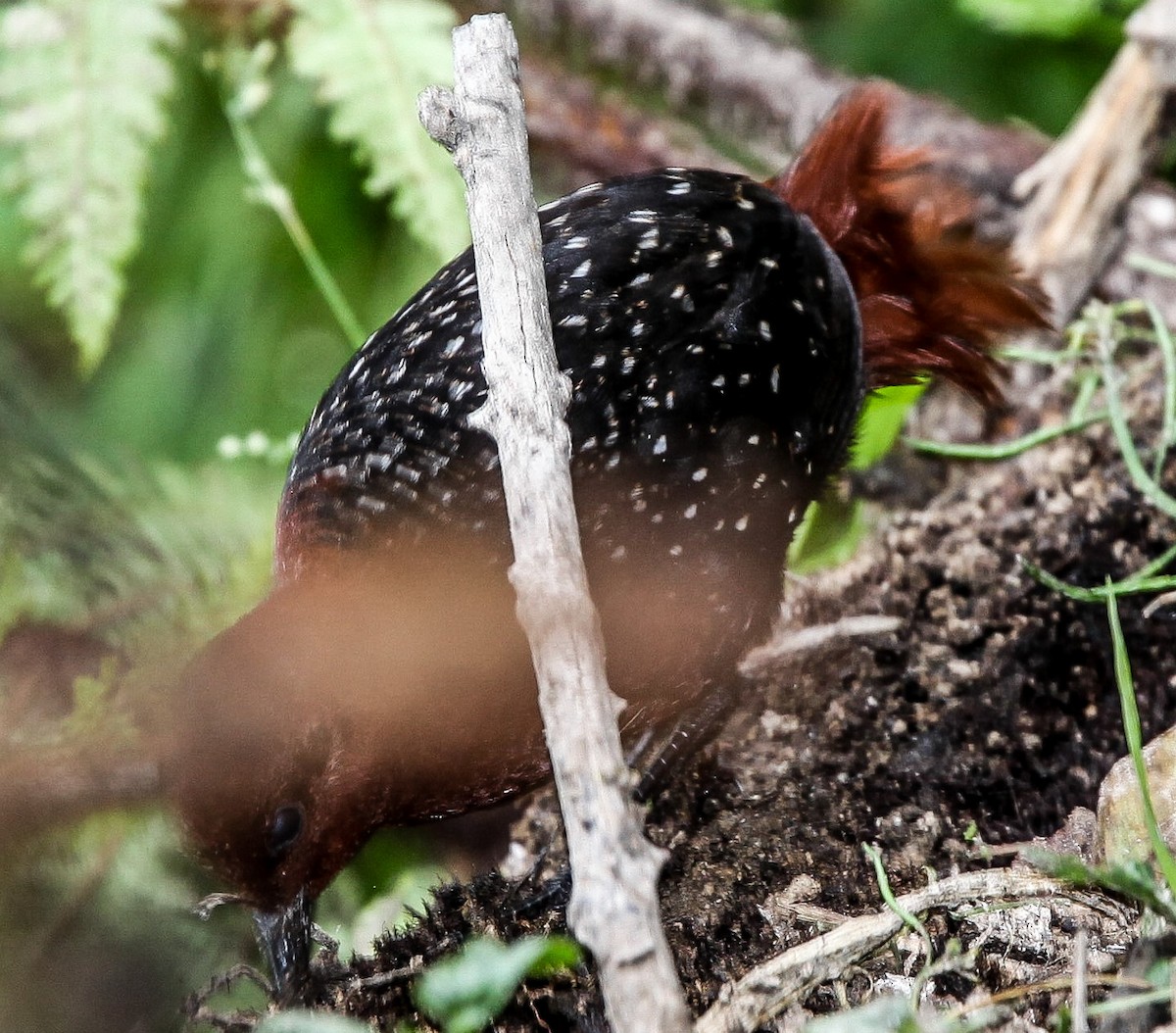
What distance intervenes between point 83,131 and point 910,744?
9.15 ft

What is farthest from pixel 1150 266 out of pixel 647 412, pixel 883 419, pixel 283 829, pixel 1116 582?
pixel 283 829

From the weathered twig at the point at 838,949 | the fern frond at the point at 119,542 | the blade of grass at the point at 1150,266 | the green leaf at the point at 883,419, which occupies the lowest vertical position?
the fern frond at the point at 119,542

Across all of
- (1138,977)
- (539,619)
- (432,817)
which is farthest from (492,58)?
(1138,977)

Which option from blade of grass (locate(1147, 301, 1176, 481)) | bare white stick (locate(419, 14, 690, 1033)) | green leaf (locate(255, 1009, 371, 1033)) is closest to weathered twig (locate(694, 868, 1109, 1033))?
bare white stick (locate(419, 14, 690, 1033))

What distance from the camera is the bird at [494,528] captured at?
239 cm

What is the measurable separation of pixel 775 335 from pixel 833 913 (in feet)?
4.12

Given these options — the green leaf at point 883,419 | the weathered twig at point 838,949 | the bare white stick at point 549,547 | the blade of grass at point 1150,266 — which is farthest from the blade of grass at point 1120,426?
the bare white stick at point 549,547

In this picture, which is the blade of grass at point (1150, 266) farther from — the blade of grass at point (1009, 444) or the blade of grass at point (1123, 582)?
the blade of grass at point (1123, 582)

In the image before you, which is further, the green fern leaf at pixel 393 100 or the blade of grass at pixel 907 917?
the green fern leaf at pixel 393 100

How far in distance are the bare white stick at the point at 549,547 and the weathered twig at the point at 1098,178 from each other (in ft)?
7.27

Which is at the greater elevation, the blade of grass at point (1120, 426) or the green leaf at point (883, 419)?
the blade of grass at point (1120, 426)

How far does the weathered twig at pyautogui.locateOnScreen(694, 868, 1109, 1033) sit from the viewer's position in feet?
6.53

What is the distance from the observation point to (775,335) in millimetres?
2912

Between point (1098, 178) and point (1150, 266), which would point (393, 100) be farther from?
point (1150, 266)
